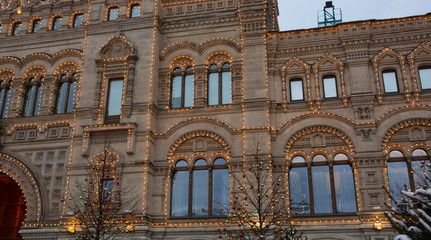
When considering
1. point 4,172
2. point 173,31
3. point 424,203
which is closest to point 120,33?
point 173,31

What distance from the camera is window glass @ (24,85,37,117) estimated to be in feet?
89.3

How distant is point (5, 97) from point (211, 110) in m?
13.3

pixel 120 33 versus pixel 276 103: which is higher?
pixel 120 33

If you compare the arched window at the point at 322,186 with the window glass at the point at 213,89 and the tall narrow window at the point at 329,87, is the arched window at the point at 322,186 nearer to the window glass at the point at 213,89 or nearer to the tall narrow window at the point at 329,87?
the tall narrow window at the point at 329,87

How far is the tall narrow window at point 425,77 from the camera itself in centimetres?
2275

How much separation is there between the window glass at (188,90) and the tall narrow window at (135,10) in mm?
5182

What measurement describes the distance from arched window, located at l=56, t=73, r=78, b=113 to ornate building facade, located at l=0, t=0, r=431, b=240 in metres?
0.07

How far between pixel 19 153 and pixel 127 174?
287 inches

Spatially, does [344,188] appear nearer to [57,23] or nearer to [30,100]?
[30,100]

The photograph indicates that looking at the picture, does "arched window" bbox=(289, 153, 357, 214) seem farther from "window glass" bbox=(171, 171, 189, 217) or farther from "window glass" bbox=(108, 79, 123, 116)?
"window glass" bbox=(108, 79, 123, 116)

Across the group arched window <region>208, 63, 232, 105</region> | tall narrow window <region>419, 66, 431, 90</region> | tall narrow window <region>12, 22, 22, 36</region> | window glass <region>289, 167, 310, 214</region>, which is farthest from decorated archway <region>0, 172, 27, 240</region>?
tall narrow window <region>419, 66, 431, 90</region>

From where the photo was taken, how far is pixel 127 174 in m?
23.3

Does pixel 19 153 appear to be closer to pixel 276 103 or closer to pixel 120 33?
pixel 120 33

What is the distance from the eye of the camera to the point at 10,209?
98.7 feet
